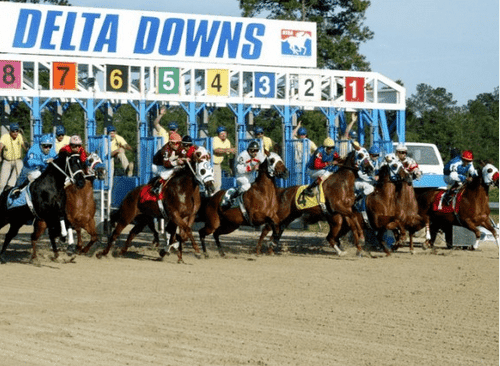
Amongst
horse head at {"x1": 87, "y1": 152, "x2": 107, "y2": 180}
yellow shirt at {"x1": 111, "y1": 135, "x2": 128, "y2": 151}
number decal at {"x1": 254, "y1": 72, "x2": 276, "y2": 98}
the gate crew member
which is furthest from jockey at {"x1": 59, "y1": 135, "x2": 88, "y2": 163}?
number decal at {"x1": 254, "y1": 72, "x2": 276, "y2": 98}

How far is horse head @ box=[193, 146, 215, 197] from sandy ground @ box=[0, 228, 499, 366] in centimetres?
118

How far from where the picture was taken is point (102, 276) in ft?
47.3

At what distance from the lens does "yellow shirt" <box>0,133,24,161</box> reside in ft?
64.5

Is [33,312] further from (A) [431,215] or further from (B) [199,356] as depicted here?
(A) [431,215]

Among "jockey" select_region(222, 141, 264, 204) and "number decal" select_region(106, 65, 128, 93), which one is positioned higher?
"number decal" select_region(106, 65, 128, 93)

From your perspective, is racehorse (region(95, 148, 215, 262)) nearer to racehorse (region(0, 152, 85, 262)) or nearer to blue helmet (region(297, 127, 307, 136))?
racehorse (region(0, 152, 85, 262))

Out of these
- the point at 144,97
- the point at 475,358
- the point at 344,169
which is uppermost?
the point at 144,97

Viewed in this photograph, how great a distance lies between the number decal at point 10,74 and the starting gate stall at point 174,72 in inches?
0.7

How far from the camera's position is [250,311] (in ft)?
36.1

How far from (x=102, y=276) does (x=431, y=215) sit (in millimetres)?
6905

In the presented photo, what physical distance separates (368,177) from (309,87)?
188 inches

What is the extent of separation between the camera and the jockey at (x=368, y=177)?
17.4m

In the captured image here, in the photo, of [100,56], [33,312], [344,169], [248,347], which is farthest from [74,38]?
[248,347]

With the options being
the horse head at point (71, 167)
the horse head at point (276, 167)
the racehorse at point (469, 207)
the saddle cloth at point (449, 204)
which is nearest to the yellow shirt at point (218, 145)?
the horse head at point (276, 167)
